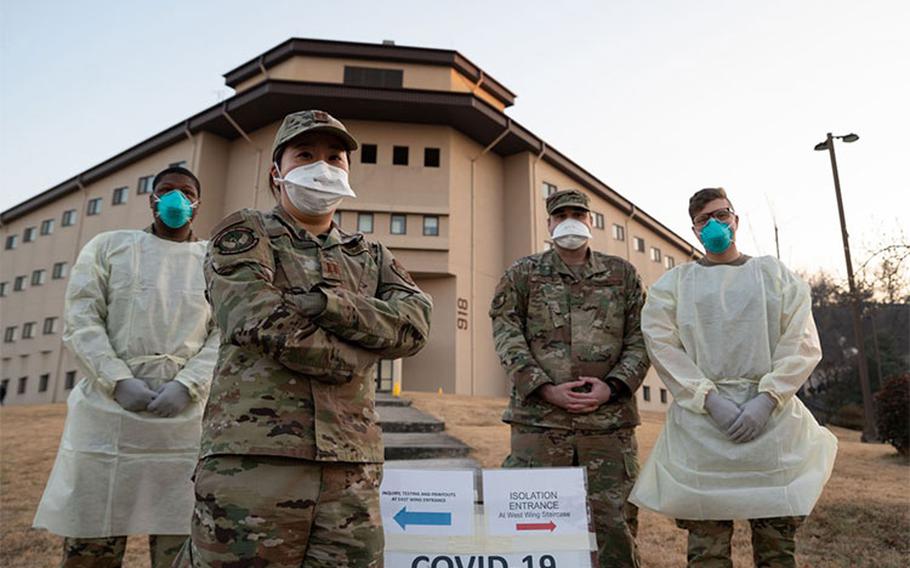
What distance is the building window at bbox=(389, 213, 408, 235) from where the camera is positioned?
2203 centimetres

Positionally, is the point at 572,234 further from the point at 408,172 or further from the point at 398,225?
the point at 408,172

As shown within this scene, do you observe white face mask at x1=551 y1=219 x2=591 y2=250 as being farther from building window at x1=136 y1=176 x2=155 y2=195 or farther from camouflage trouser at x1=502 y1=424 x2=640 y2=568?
building window at x1=136 y1=176 x2=155 y2=195

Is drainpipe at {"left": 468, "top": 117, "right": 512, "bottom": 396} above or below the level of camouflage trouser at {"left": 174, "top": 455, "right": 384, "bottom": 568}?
above

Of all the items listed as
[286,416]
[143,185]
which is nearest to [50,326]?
[143,185]

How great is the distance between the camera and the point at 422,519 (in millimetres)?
2838

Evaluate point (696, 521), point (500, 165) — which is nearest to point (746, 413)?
point (696, 521)

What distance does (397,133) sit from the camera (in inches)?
901

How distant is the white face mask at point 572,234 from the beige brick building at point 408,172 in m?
17.7

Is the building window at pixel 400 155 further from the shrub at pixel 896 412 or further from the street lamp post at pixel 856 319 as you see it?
the shrub at pixel 896 412

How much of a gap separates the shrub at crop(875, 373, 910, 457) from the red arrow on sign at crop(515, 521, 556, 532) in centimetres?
907

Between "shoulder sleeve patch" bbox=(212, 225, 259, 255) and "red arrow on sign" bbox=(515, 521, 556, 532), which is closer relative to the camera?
"shoulder sleeve patch" bbox=(212, 225, 259, 255)

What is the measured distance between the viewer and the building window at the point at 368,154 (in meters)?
22.4

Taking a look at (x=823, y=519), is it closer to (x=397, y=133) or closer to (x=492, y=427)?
(x=492, y=427)

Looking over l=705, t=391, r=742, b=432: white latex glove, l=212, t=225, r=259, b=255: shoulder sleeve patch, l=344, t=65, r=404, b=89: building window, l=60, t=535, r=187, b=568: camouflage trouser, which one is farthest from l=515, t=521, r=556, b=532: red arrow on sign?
l=344, t=65, r=404, b=89: building window
